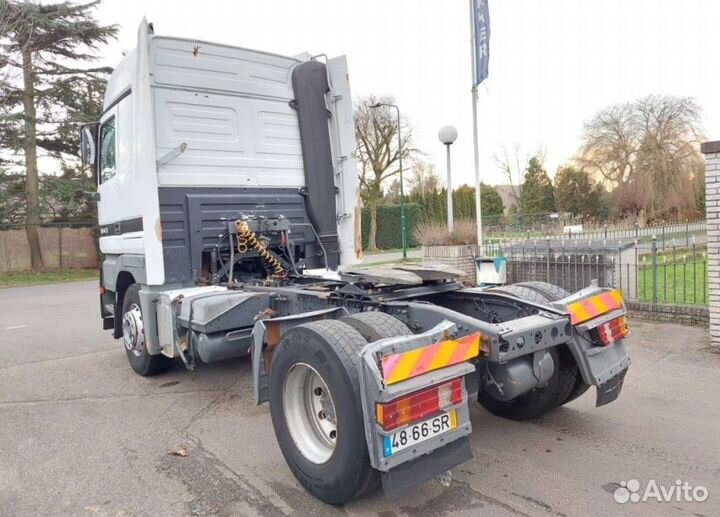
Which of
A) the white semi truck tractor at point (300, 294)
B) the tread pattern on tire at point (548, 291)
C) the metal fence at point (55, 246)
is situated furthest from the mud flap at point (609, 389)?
the metal fence at point (55, 246)

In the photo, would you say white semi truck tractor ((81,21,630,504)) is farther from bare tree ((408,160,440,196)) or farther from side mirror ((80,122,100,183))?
bare tree ((408,160,440,196))

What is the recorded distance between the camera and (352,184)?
6664mm

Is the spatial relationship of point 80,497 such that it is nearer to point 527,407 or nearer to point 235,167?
point 527,407

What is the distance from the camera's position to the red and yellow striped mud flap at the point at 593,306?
3.63 m

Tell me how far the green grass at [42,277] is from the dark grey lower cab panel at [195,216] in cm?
1741

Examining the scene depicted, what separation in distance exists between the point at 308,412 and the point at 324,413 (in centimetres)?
11

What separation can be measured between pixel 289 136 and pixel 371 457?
14.6 feet

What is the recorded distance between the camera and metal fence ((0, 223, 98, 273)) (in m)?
22.2

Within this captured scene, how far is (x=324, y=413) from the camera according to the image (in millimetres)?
3424

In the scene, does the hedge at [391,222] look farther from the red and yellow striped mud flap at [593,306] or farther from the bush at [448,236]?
the red and yellow striped mud flap at [593,306]

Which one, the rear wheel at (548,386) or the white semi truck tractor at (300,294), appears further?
the rear wheel at (548,386)

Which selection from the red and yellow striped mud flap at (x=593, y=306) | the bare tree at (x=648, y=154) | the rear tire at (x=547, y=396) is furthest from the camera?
the bare tree at (x=648, y=154)

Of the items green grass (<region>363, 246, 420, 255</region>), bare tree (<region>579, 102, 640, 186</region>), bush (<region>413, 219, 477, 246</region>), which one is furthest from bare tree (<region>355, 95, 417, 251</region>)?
bush (<region>413, 219, 477, 246</region>)

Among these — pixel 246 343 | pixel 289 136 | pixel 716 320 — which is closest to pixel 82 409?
pixel 246 343
